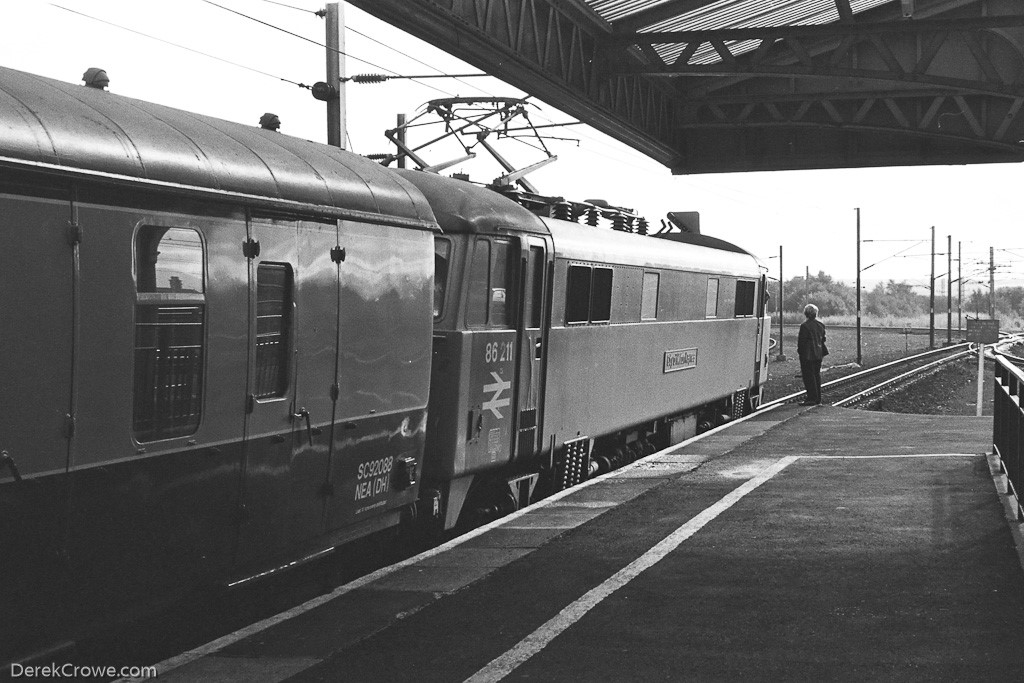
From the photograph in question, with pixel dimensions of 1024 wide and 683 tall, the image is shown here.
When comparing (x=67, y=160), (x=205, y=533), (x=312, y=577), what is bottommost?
(x=312, y=577)

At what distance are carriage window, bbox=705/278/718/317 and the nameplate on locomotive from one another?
0.92 metres

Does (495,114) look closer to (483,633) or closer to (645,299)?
(645,299)

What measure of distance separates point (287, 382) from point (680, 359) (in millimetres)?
9882

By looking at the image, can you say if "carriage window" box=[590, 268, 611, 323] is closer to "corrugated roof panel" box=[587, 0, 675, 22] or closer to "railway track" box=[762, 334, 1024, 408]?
"corrugated roof panel" box=[587, 0, 675, 22]

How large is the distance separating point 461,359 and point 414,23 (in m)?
2.68

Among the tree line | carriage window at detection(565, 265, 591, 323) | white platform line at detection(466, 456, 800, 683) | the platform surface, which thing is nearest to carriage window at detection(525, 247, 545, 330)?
carriage window at detection(565, 265, 591, 323)

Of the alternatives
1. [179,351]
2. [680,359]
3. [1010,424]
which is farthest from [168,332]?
[680,359]

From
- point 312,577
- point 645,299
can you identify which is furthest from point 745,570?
point 645,299

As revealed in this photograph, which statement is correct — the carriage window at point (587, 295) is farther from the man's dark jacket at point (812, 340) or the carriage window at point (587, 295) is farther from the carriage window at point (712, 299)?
the man's dark jacket at point (812, 340)

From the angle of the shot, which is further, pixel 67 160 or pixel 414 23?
pixel 414 23

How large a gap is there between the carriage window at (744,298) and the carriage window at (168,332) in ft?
47.2

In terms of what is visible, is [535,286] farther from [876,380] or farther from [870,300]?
[870,300]

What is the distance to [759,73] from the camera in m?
14.6

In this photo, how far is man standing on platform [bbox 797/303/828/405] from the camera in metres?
20.5
